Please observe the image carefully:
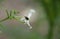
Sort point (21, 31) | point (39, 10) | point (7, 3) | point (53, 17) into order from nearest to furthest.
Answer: point (53, 17) < point (21, 31) < point (39, 10) < point (7, 3)

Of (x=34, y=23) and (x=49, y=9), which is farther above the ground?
(x=49, y=9)

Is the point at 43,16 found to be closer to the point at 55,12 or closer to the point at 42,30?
the point at 55,12

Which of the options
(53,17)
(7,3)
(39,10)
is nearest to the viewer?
(53,17)

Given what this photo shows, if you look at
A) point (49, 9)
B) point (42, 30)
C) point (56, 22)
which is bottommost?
point (42, 30)

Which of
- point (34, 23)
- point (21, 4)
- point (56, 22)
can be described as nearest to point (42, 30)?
point (34, 23)

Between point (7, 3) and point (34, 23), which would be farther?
point (7, 3)

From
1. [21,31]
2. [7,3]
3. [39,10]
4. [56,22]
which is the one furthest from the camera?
[7,3]

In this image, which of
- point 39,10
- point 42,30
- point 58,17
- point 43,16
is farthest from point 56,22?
point 42,30

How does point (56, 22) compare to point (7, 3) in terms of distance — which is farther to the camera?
point (7, 3)

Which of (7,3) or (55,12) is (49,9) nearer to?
(55,12)
